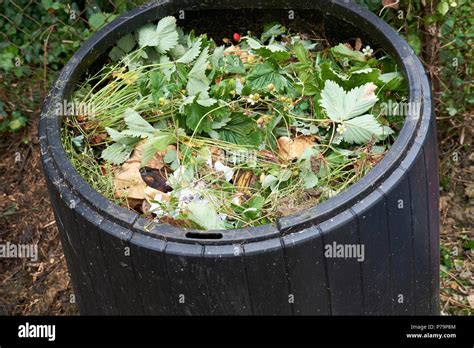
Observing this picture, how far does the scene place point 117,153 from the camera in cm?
213

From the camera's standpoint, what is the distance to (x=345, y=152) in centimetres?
205

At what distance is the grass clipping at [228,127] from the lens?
6.51 ft

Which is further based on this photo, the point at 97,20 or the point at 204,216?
the point at 97,20

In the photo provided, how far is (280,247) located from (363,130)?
0.47 meters

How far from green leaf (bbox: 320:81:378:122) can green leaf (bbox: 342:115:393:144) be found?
2cm

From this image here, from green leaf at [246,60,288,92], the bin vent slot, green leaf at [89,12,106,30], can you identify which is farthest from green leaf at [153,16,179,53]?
green leaf at [89,12,106,30]

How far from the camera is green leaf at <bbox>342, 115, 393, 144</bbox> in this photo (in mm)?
2039

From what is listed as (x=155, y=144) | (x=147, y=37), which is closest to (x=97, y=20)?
(x=147, y=37)

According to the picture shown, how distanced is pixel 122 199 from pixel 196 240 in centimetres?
36

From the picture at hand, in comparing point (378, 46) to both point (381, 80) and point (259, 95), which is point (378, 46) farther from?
point (259, 95)

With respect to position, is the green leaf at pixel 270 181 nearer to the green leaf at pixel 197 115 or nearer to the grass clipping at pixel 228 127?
the grass clipping at pixel 228 127

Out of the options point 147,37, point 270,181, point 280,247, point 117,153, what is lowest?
point 280,247

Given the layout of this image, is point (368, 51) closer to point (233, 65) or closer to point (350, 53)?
Result: point (350, 53)
